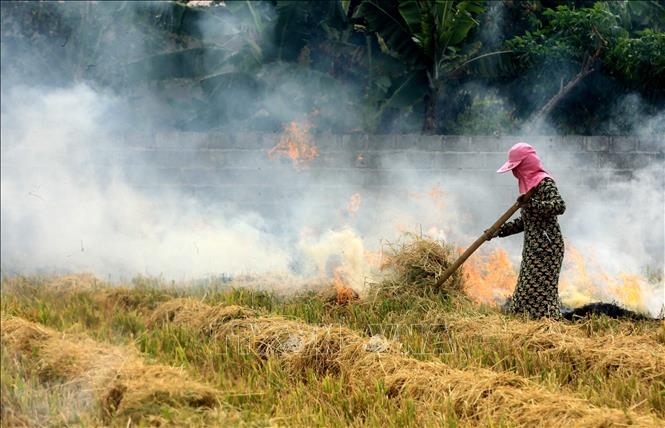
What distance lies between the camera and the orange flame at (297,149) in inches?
439

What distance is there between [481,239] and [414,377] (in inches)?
75.1

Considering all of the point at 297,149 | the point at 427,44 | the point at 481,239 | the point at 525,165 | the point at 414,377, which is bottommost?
the point at 414,377

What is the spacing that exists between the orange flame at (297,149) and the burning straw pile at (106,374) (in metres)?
4.99

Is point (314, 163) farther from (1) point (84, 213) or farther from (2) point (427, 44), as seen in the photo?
(1) point (84, 213)

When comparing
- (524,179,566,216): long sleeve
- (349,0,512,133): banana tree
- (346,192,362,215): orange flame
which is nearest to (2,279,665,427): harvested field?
(524,179,566,216): long sleeve

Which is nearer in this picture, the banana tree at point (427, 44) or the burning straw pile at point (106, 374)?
the burning straw pile at point (106, 374)

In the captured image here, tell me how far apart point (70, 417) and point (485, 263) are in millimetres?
4996

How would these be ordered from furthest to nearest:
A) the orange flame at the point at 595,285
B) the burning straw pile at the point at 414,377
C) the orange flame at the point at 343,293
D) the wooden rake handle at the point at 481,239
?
the orange flame at the point at 595,285 → the orange flame at the point at 343,293 → the wooden rake handle at the point at 481,239 → the burning straw pile at the point at 414,377

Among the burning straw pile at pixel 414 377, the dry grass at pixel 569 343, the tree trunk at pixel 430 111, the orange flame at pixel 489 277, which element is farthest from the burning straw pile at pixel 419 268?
the tree trunk at pixel 430 111

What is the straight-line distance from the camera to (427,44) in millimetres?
10734

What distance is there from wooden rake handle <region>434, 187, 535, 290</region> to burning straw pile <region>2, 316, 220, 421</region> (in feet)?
8.73

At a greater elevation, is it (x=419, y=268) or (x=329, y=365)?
(x=419, y=268)

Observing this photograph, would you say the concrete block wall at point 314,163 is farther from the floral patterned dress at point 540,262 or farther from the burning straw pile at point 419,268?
the floral patterned dress at point 540,262

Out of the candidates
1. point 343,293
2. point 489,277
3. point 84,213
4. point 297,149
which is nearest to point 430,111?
point 297,149
